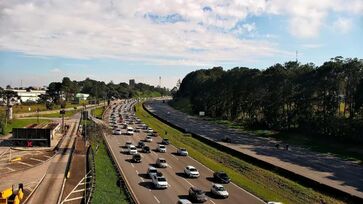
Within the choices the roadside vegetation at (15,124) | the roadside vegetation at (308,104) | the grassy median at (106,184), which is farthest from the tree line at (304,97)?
the roadside vegetation at (15,124)

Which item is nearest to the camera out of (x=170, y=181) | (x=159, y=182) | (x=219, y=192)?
(x=219, y=192)

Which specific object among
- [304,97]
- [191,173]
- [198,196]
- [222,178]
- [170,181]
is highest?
[304,97]

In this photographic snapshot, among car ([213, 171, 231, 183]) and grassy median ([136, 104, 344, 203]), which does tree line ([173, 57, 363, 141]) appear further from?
car ([213, 171, 231, 183])

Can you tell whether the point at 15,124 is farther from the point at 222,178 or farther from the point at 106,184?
the point at 222,178

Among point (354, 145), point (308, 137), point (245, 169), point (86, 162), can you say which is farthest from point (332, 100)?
point (86, 162)

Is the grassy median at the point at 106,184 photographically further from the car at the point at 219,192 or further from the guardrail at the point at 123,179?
the car at the point at 219,192

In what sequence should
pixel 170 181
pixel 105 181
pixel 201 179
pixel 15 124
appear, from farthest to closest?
1. pixel 15 124
2. pixel 201 179
3. pixel 170 181
4. pixel 105 181

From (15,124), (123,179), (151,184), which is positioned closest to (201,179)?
(151,184)

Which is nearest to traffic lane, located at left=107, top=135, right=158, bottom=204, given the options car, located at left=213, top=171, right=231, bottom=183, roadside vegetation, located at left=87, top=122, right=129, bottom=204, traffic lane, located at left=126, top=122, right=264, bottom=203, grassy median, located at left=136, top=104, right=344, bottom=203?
roadside vegetation, located at left=87, top=122, right=129, bottom=204
